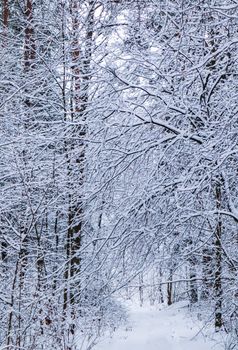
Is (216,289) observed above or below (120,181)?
below

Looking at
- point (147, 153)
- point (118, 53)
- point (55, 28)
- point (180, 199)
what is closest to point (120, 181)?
point (147, 153)

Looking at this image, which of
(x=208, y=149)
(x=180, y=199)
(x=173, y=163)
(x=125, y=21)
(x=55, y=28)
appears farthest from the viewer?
(x=55, y=28)

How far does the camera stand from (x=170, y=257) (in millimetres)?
5461

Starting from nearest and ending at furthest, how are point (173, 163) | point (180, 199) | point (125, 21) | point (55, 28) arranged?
Result: 1. point (180, 199)
2. point (173, 163)
3. point (125, 21)
4. point (55, 28)

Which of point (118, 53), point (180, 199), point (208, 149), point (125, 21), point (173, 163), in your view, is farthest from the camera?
point (125, 21)

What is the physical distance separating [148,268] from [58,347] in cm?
139

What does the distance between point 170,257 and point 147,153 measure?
1.27 meters

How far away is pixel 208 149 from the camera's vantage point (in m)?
4.34

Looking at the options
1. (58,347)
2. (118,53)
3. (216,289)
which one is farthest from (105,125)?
(216,289)

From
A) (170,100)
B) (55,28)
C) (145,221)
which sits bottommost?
(145,221)

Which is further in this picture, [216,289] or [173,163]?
[216,289]

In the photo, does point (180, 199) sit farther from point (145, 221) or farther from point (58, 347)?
point (58, 347)

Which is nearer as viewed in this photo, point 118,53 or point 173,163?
point 173,163

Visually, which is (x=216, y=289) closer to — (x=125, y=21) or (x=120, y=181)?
(x=120, y=181)
